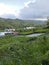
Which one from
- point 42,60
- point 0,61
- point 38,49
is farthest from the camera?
point 38,49

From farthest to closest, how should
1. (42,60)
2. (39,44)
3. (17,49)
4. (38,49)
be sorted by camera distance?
(39,44) < (38,49) < (17,49) < (42,60)

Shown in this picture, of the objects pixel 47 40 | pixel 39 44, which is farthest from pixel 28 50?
pixel 47 40

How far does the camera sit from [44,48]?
21.0 m

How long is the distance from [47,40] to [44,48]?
8.00ft

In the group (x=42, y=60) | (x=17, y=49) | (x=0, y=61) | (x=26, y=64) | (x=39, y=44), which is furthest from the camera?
(x=39, y=44)

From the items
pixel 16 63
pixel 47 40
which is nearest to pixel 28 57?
pixel 16 63

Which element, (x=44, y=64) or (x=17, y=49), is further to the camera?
(x=17, y=49)

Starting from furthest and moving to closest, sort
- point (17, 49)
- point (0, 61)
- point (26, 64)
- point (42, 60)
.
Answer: point (17, 49), point (42, 60), point (26, 64), point (0, 61)

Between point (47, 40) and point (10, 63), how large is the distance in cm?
957

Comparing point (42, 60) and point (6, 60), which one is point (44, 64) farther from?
point (6, 60)

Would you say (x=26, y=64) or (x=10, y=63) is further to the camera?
(x=26, y=64)

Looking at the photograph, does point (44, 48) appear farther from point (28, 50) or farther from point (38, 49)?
point (28, 50)

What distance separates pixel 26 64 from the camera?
51.2 feet

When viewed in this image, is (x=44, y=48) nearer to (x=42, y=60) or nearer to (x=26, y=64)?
(x=42, y=60)
